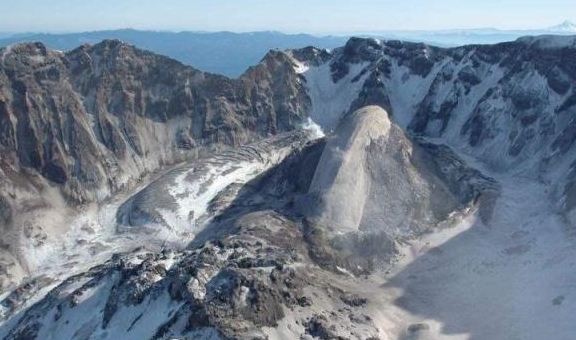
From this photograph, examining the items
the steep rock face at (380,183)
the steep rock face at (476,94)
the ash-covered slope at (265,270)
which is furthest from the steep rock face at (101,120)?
the steep rock face at (380,183)

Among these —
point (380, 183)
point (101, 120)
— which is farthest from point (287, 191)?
point (101, 120)

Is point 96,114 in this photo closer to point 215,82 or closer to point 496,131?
point 215,82

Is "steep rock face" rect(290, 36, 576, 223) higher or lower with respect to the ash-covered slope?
higher

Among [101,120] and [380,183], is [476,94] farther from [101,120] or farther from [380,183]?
[101,120]

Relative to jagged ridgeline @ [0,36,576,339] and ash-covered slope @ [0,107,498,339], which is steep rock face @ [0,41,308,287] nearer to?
jagged ridgeline @ [0,36,576,339]

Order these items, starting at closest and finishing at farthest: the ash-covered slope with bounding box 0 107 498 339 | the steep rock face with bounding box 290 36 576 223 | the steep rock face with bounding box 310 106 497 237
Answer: the ash-covered slope with bounding box 0 107 498 339 < the steep rock face with bounding box 310 106 497 237 < the steep rock face with bounding box 290 36 576 223

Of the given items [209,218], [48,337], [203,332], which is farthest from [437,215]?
[48,337]

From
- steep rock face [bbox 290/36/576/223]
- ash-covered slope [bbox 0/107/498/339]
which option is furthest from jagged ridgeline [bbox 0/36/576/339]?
steep rock face [bbox 290/36/576/223]

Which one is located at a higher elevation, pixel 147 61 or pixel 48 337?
pixel 147 61
